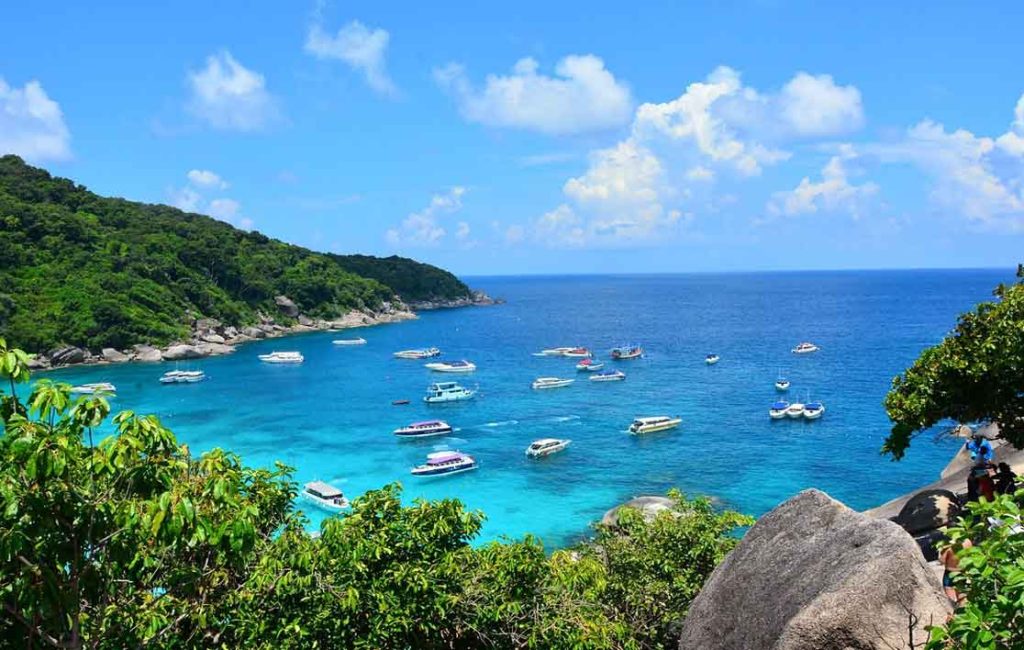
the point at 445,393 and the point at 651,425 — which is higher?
→ the point at 445,393

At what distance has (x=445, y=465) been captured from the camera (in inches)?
1645

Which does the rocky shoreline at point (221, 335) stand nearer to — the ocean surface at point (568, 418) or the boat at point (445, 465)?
the ocean surface at point (568, 418)

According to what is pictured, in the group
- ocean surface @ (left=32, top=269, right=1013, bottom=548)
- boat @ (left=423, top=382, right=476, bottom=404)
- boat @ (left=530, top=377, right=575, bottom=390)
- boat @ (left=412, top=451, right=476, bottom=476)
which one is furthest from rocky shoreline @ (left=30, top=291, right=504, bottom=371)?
boat @ (left=412, top=451, right=476, bottom=476)

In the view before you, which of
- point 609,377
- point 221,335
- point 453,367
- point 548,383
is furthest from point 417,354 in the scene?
point 221,335

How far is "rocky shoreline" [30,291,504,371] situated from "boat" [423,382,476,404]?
3864 centimetres

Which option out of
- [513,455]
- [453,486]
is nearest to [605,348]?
[513,455]

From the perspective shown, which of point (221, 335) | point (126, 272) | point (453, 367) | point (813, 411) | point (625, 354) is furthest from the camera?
point (221, 335)

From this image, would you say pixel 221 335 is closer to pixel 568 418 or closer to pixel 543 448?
pixel 568 418

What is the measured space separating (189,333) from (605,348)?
58.1 metres

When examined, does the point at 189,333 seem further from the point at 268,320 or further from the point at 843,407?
Result: the point at 843,407

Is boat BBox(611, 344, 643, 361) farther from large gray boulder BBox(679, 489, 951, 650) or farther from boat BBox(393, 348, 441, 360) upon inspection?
large gray boulder BBox(679, 489, 951, 650)

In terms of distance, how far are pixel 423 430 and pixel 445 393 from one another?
12421mm

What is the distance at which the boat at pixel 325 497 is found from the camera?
3562 cm

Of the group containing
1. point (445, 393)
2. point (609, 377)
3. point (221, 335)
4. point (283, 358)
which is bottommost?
point (609, 377)
